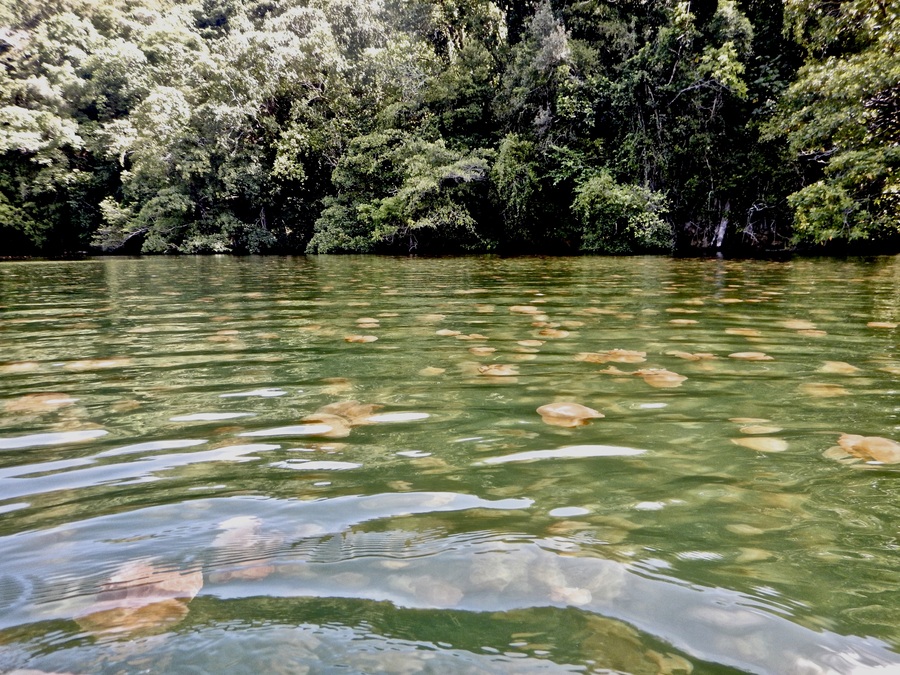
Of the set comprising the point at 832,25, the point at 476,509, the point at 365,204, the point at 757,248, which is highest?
the point at 832,25

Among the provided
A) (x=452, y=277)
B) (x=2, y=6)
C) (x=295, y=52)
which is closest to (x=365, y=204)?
(x=295, y=52)

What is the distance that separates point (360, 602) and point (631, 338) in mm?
2435

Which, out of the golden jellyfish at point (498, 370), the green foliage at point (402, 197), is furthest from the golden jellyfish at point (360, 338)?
the green foliage at point (402, 197)

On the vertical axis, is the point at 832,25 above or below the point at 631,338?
above

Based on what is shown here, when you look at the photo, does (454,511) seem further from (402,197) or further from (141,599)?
(402,197)

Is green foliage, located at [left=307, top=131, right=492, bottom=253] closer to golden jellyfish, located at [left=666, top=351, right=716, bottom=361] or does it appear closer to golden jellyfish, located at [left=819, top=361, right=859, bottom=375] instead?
golden jellyfish, located at [left=666, top=351, right=716, bottom=361]

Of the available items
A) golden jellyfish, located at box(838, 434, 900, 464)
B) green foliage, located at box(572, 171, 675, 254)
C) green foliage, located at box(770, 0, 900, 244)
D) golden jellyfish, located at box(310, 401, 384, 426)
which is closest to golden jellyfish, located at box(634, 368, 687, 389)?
golden jellyfish, located at box(838, 434, 900, 464)

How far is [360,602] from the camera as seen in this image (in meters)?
0.74

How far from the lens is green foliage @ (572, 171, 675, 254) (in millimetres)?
15094

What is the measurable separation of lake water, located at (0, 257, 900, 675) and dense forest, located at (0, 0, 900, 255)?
11.0 metres

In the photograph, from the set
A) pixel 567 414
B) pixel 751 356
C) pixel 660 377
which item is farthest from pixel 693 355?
pixel 567 414

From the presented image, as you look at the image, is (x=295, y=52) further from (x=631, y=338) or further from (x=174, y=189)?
(x=631, y=338)

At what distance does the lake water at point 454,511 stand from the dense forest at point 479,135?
10995 mm

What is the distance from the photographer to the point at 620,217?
53.4 ft
